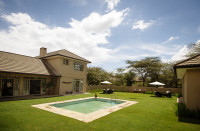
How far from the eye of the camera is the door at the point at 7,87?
44.3 feet

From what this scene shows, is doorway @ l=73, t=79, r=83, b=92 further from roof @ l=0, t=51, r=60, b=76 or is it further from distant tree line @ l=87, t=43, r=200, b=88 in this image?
distant tree line @ l=87, t=43, r=200, b=88

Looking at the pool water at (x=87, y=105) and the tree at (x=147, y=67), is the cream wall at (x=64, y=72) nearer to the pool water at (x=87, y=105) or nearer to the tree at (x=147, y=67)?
the pool water at (x=87, y=105)

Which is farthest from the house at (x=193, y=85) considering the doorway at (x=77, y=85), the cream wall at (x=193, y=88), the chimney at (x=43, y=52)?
the chimney at (x=43, y=52)

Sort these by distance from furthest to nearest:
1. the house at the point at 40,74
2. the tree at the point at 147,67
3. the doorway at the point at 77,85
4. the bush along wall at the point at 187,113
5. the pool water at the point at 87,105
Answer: the tree at the point at 147,67 → the doorway at the point at 77,85 → the house at the point at 40,74 → the pool water at the point at 87,105 → the bush along wall at the point at 187,113

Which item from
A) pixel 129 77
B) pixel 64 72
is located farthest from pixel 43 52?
pixel 129 77

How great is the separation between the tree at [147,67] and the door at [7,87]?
2811cm

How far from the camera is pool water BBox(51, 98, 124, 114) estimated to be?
10.8 meters

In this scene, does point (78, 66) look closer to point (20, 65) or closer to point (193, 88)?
point (20, 65)

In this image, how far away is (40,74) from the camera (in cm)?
1516

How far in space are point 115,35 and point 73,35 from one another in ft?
Answer: 18.9

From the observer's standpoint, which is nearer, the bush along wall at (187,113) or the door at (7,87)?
the bush along wall at (187,113)

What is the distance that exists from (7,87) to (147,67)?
29.5m

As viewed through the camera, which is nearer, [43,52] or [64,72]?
[64,72]

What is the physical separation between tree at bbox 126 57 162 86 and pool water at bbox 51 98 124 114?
67.6 feet
